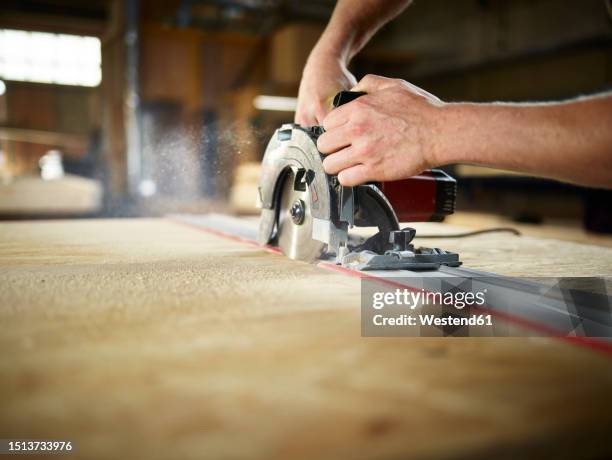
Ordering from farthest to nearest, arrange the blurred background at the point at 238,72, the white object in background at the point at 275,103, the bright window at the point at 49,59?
the bright window at the point at 49,59 < the white object in background at the point at 275,103 < the blurred background at the point at 238,72

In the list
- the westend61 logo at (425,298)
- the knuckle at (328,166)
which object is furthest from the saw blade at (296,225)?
the westend61 logo at (425,298)

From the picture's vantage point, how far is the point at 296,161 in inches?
47.3

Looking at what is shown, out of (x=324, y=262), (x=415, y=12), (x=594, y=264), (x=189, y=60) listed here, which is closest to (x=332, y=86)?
(x=324, y=262)

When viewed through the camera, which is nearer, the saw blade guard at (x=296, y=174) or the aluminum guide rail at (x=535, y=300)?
the aluminum guide rail at (x=535, y=300)

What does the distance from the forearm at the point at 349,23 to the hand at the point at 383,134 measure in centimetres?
40

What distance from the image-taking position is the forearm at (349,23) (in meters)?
1.43

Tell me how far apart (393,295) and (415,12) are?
832 cm

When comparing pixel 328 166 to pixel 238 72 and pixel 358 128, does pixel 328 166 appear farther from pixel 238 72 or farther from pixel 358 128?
pixel 238 72

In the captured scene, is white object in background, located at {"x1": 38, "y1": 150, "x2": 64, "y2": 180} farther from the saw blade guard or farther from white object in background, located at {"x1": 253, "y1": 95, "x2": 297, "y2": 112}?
the saw blade guard

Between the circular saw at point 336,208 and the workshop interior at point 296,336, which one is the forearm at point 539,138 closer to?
the workshop interior at point 296,336

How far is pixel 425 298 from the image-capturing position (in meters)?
0.82

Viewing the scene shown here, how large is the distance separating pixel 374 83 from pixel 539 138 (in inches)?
15.1

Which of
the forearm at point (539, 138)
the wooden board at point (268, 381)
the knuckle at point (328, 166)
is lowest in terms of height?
the wooden board at point (268, 381)

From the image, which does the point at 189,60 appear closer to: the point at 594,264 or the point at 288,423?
the point at 594,264
